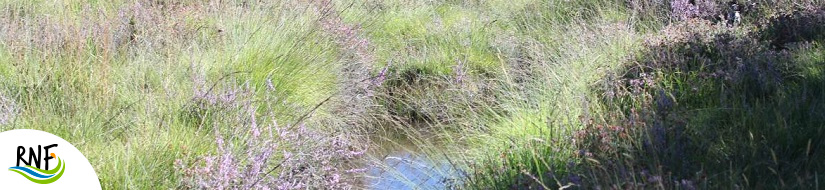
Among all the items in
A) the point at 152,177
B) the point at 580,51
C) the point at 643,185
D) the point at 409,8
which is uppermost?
the point at 643,185

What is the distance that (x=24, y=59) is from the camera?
4.97 m

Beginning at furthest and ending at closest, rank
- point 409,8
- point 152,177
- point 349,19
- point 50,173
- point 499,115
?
point 409,8
point 349,19
point 499,115
point 152,177
point 50,173

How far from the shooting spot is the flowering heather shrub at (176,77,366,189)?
394 cm

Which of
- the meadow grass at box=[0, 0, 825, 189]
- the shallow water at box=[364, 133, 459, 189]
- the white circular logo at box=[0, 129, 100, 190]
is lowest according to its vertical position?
the shallow water at box=[364, 133, 459, 189]

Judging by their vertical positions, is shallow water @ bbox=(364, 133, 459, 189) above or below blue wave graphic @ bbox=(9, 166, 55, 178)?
below

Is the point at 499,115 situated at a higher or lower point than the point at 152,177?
lower

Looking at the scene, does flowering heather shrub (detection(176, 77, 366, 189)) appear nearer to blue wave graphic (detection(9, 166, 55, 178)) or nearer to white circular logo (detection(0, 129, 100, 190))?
white circular logo (detection(0, 129, 100, 190))

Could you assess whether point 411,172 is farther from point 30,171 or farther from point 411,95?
point 30,171

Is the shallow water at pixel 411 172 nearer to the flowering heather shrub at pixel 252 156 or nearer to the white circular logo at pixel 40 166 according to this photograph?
the flowering heather shrub at pixel 252 156

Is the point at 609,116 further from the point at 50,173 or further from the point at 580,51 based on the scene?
the point at 50,173

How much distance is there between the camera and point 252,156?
14.1 ft

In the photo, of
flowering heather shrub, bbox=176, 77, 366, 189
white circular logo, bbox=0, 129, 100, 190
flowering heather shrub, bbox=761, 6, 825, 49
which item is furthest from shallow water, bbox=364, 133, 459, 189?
flowering heather shrub, bbox=761, 6, 825, 49

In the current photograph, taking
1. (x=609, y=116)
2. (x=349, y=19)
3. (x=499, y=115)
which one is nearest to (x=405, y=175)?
(x=499, y=115)

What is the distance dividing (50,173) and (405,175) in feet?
6.57
